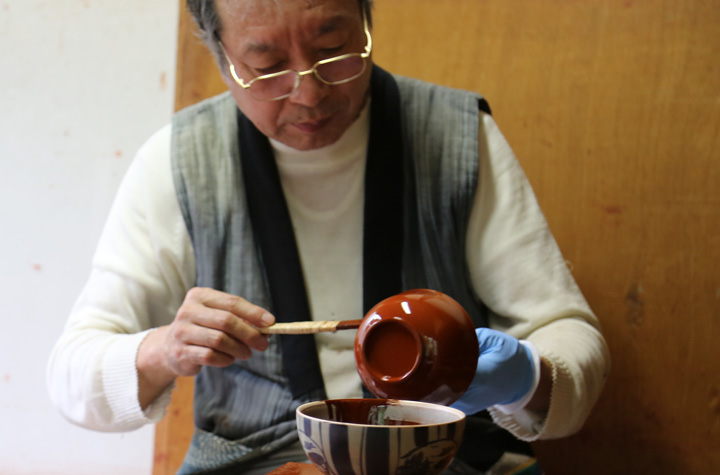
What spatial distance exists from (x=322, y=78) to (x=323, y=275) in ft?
1.33

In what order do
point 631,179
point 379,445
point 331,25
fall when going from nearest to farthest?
1. point 379,445
2. point 331,25
3. point 631,179

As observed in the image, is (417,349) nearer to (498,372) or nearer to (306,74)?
(498,372)

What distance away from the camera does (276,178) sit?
1363 mm

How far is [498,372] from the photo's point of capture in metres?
0.98

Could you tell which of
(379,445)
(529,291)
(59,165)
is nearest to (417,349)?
(379,445)

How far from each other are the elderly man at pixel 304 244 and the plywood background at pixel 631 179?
30cm

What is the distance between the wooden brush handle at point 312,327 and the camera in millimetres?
904

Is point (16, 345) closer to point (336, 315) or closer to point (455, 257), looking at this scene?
point (336, 315)

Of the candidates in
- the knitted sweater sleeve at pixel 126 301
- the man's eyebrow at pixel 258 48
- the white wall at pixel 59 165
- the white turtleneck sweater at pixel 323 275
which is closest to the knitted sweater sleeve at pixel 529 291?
the white turtleneck sweater at pixel 323 275

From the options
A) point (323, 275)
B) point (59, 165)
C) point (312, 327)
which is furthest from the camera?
point (59, 165)

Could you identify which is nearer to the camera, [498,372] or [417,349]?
[417,349]

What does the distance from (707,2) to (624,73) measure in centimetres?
22

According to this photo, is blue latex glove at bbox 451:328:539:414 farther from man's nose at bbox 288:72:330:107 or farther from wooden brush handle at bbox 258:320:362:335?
man's nose at bbox 288:72:330:107

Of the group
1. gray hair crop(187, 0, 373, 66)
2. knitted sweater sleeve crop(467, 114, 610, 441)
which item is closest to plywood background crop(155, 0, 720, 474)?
knitted sweater sleeve crop(467, 114, 610, 441)
